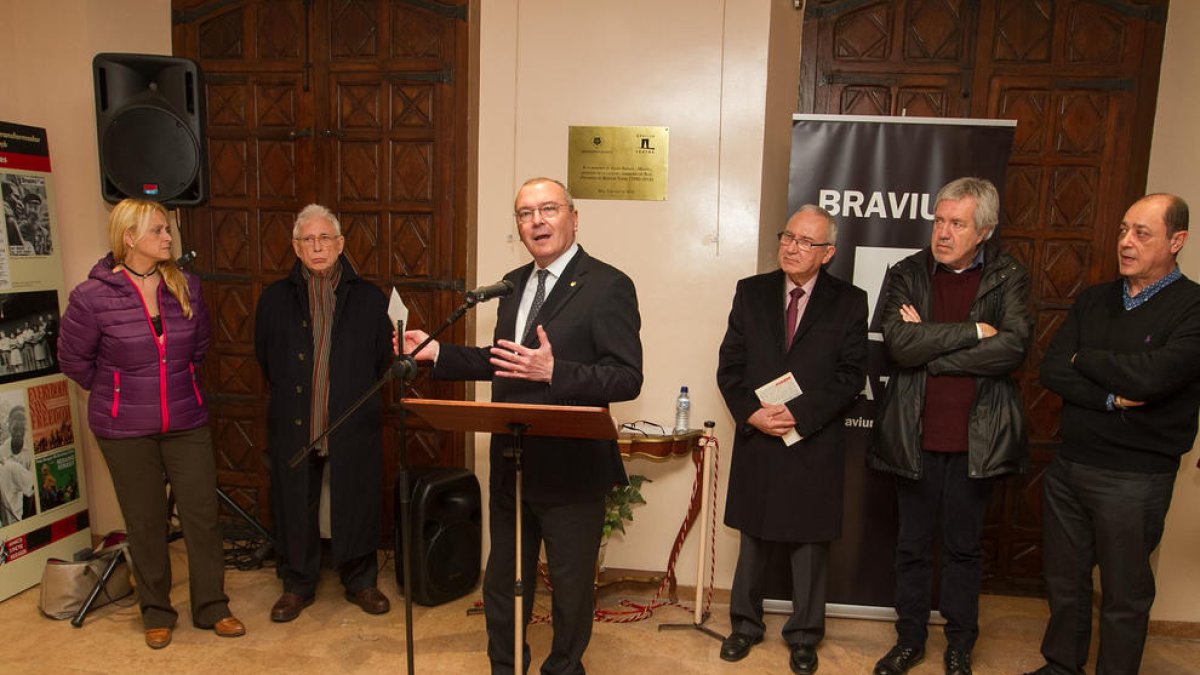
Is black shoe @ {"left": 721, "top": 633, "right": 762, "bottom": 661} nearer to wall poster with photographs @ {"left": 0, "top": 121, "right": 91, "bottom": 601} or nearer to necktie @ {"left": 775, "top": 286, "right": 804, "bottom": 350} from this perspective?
necktie @ {"left": 775, "top": 286, "right": 804, "bottom": 350}

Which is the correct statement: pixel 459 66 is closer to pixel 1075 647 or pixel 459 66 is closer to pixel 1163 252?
pixel 1163 252

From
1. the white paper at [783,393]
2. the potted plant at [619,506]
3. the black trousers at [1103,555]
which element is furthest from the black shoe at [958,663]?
the potted plant at [619,506]

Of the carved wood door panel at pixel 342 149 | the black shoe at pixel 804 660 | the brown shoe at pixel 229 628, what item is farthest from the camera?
the carved wood door panel at pixel 342 149

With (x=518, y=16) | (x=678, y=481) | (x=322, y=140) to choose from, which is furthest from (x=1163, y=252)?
(x=322, y=140)

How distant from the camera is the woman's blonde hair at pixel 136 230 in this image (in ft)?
9.26

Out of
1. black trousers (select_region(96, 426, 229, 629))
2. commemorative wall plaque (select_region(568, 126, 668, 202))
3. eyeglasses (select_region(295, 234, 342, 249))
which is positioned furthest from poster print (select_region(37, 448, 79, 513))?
commemorative wall plaque (select_region(568, 126, 668, 202))

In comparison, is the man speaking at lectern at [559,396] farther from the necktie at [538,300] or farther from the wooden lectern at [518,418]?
the wooden lectern at [518,418]

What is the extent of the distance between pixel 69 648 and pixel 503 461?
202 centimetres

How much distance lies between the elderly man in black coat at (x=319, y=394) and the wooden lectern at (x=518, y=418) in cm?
117

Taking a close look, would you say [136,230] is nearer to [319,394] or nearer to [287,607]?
[319,394]

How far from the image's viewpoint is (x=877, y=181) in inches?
123

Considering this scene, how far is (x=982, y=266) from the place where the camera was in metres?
2.74

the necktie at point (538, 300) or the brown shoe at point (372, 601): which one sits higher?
the necktie at point (538, 300)

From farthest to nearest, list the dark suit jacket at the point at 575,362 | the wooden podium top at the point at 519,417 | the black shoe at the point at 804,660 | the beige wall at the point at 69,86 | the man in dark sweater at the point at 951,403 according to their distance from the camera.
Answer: the beige wall at the point at 69,86
the black shoe at the point at 804,660
the man in dark sweater at the point at 951,403
the dark suit jacket at the point at 575,362
the wooden podium top at the point at 519,417
